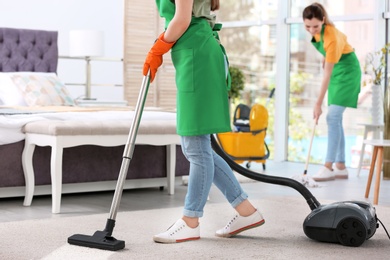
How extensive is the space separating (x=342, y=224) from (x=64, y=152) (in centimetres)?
214

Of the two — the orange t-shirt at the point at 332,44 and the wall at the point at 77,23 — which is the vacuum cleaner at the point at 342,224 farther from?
the wall at the point at 77,23

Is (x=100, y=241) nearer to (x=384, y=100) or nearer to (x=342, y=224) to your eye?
(x=342, y=224)

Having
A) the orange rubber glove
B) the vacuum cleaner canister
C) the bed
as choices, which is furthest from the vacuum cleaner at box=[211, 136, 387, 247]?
the bed

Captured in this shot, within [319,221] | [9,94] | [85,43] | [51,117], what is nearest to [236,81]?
[85,43]

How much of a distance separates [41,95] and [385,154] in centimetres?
307

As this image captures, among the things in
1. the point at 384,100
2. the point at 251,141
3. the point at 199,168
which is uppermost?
the point at 384,100

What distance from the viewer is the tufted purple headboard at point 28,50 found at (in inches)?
278

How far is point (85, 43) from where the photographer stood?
749cm

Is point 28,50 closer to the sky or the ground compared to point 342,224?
closer to the sky

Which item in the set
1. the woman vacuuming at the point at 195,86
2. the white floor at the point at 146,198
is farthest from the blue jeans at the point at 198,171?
the white floor at the point at 146,198

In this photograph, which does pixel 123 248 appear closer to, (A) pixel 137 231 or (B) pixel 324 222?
(A) pixel 137 231

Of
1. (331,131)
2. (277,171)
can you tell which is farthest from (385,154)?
(277,171)

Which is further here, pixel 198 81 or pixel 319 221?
pixel 319 221

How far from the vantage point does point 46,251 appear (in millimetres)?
3119
